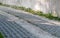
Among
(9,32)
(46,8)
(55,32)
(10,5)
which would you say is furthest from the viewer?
(10,5)

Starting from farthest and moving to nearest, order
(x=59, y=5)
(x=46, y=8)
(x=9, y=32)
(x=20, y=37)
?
(x=46, y=8) < (x=59, y=5) < (x=9, y=32) < (x=20, y=37)

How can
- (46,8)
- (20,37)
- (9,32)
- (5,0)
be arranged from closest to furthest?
(20,37) → (9,32) → (46,8) → (5,0)

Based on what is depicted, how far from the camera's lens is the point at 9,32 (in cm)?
814

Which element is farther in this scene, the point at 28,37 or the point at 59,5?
the point at 59,5

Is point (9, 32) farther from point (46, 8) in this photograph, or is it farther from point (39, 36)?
point (46, 8)

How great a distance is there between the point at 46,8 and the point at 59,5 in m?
1.46

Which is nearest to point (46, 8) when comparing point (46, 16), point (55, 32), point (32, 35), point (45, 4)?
point (45, 4)

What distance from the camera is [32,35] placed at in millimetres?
7852

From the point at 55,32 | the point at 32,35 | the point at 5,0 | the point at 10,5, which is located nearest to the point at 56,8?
Answer: the point at 55,32

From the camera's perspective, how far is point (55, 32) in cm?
873

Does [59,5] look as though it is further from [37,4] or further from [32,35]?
[32,35]

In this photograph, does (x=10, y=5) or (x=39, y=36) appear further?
(x=10, y=5)

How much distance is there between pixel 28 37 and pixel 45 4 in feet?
24.3

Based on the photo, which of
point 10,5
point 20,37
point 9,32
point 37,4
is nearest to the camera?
point 20,37
